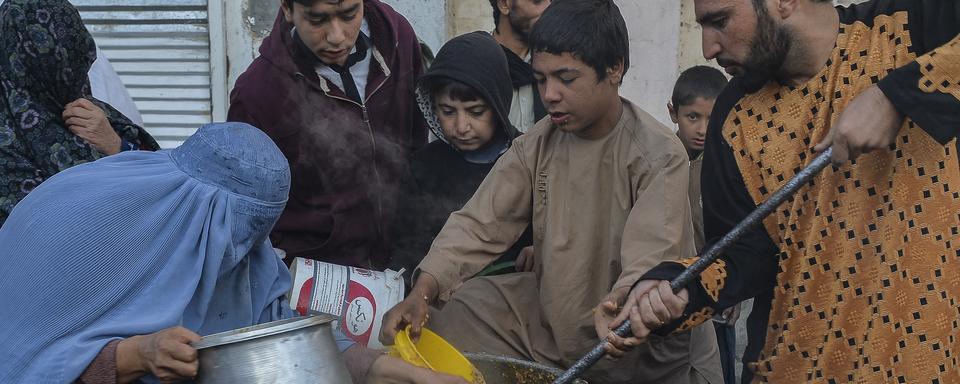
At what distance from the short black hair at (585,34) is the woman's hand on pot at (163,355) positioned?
1.65 metres

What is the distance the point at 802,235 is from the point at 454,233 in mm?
1261

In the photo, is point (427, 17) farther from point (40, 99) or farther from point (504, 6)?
point (40, 99)

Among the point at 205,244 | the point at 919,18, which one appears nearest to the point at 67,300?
the point at 205,244

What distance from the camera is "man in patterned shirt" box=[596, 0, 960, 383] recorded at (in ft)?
8.78

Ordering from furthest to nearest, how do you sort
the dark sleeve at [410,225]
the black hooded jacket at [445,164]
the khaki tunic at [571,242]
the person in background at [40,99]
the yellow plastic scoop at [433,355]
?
the dark sleeve at [410,225] → the black hooded jacket at [445,164] → the person in background at [40,99] → the khaki tunic at [571,242] → the yellow plastic scoop at [433,355]

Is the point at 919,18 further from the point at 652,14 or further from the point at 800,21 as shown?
the point at 652,14

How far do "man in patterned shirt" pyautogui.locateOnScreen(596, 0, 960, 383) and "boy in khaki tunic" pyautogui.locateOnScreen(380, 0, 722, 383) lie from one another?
0.39 meters

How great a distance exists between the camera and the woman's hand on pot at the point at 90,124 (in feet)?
13.4

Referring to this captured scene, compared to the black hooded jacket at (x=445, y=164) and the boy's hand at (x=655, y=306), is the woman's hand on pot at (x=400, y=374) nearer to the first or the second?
the boy's hand at (x=655, y=306)

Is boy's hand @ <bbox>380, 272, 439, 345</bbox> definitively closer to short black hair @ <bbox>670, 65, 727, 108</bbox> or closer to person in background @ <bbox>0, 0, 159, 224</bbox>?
person in background @ <bbox>0, 0, 159, 224</bbox>

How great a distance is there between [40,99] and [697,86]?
9.58ft

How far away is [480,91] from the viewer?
4348 mm

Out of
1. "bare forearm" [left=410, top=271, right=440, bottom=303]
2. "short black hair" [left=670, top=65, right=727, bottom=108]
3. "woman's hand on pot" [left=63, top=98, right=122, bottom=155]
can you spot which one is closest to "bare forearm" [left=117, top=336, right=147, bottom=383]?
"bare forearm" [left=410, top=271, right=440, bottom=303]

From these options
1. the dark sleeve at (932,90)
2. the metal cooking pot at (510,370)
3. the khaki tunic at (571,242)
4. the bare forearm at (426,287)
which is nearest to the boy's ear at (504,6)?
the khaki tunic at (571,242)
